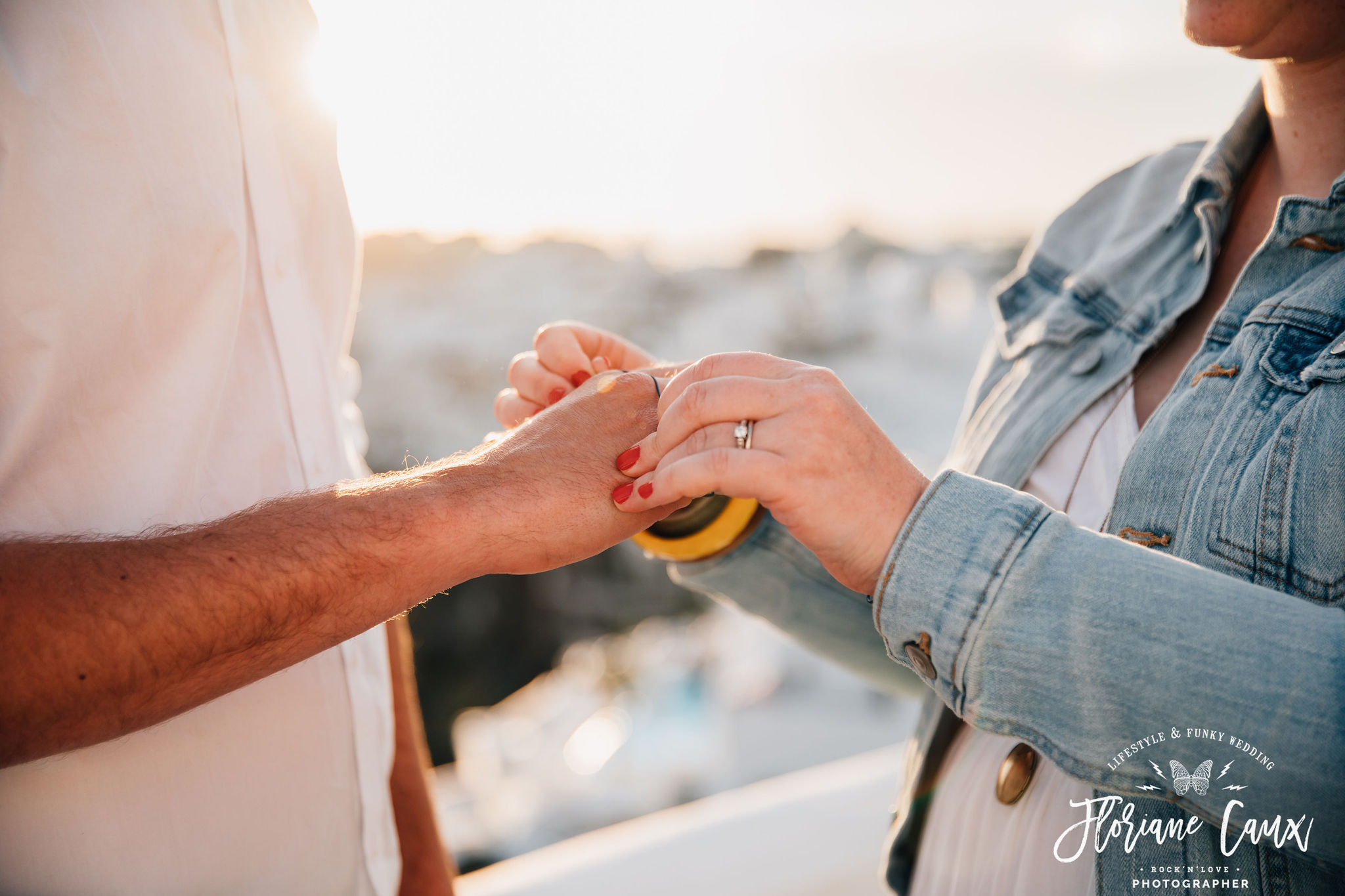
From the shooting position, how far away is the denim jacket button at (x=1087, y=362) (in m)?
1.41

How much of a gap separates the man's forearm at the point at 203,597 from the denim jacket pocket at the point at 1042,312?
119 centimetres

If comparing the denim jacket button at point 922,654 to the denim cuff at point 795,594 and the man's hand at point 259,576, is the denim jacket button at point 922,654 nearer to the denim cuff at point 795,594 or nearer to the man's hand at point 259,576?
the man's hand at point 259,576

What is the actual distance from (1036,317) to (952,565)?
920mm

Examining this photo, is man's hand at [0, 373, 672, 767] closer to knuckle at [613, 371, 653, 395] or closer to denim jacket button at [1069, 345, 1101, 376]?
knuckle at [613, 371, 653, 395]

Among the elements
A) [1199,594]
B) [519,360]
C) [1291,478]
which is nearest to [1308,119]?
[1291,478]

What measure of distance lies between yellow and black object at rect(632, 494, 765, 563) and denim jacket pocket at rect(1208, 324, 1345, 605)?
81 centimetres

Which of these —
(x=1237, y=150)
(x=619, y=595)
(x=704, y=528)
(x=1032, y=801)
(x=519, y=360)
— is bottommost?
(x=619, y=595)

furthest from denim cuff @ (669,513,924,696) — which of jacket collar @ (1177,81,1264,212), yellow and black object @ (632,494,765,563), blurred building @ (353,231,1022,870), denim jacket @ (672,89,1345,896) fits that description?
blurred building @ (353,231,1022,870)

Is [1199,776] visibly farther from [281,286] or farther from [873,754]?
[873,754]

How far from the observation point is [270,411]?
1.09 m

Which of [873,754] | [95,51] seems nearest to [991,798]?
[95,51]

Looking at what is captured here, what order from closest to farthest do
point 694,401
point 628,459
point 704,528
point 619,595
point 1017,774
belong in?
point 694,401, point 628,459, point 1017,774, point 704,528, point 619,595

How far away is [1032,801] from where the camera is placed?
123 cm

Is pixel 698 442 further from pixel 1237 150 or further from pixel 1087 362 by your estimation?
pixel 1237 150
